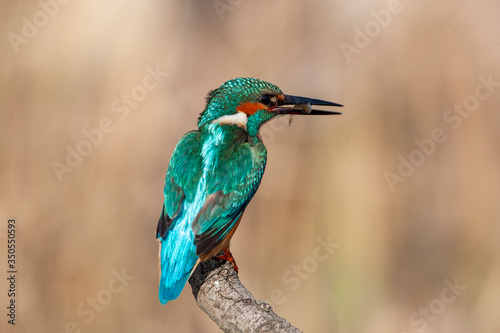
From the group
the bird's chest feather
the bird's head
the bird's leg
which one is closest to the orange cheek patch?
the bird's head

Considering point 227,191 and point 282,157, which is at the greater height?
point 282,157

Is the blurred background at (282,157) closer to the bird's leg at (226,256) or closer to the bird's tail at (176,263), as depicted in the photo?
the bird's leg at (226,256)

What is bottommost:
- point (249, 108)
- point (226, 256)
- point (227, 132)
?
point (226, 256)

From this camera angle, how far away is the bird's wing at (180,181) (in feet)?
9.14

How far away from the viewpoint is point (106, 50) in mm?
3816

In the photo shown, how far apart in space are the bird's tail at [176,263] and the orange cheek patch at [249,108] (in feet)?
2.30

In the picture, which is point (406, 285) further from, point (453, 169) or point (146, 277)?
point (146, 277)

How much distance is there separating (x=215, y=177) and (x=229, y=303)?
2.05ft

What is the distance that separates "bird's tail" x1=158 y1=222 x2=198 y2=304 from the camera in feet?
8.58

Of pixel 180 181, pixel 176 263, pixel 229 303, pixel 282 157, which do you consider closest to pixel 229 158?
pixel 180 181

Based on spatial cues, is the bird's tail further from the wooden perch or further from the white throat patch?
the white throat patch

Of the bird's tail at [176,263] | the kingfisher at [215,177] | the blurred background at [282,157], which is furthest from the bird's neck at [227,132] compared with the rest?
the blurred background at [282,157]

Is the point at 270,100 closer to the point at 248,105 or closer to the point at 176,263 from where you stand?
the point at 248,105

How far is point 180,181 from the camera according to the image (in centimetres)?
287
